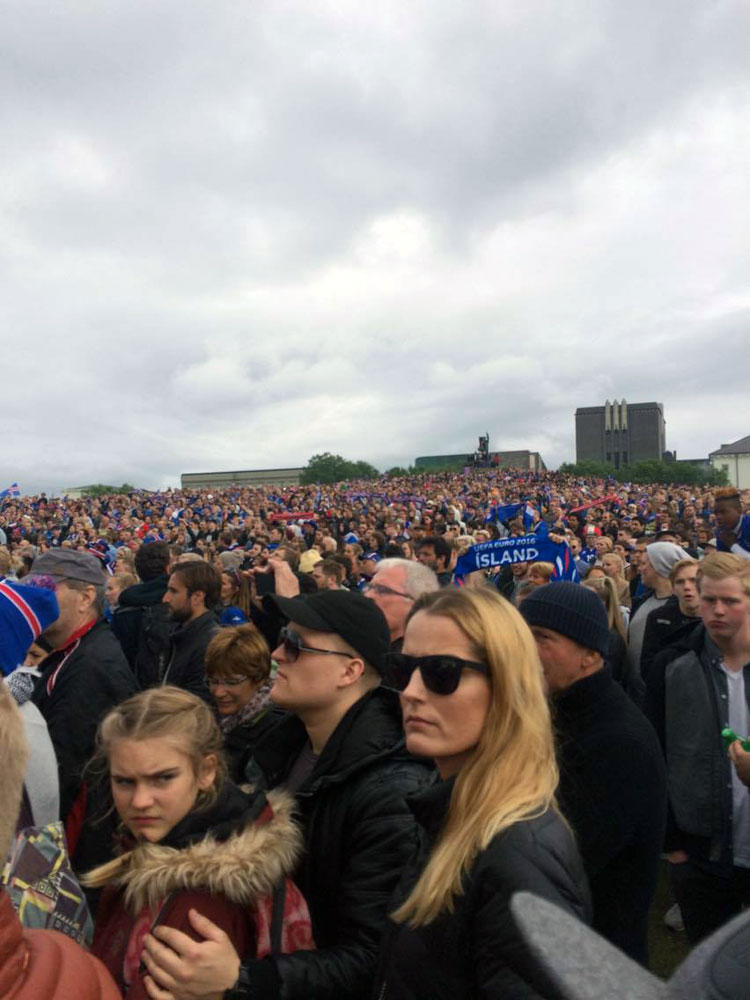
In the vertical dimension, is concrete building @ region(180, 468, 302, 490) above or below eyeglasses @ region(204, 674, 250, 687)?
above

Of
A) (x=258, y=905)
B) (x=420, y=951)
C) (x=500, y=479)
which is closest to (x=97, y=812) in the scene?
(x=258, y=905)

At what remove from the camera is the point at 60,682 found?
3.14 meters

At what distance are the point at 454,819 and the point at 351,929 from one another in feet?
1.88

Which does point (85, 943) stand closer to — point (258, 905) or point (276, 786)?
point (258, 905)

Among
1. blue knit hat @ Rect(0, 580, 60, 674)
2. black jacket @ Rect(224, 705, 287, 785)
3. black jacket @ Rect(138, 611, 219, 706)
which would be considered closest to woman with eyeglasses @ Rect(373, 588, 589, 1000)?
black jacket @ Rect(224, 705, 287, 785)

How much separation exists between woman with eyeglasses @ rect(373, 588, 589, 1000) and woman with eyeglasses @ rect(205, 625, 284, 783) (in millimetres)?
1483

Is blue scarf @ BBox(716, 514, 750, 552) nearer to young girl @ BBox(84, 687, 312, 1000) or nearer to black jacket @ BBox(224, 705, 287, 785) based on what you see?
black jacket @ BBox(224, 705, 287, 785)

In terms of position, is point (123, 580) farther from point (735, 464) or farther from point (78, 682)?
point (735, 464)

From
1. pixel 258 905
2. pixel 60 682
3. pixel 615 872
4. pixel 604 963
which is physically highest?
pixel 604 963

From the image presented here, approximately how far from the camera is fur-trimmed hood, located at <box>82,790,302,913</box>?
1.73 m

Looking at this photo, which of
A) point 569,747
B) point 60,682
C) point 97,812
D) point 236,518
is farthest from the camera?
point 236,518

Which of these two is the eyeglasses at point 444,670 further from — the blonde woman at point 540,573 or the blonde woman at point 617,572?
the blonde woman at point 617,572

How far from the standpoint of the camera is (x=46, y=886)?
6.01ft

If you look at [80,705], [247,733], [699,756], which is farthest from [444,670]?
[699,756]
